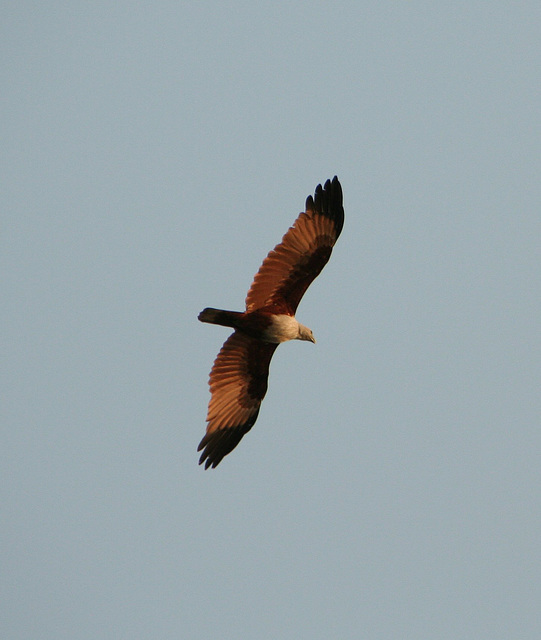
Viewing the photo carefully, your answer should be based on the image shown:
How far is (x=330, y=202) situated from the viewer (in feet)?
57.6

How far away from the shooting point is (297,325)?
58.3 ft

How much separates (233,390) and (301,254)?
239cm

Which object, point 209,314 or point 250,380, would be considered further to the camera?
point 250,380

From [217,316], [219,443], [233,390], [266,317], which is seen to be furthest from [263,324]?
[219,443]

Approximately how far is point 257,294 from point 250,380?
4.78 ft

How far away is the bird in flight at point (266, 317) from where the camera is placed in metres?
17.4

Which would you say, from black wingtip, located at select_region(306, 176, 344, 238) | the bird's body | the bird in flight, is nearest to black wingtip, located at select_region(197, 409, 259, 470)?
the bird in flight

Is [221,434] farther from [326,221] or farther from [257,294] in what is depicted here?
[326,221]

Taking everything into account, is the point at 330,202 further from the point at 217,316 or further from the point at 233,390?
the point at 233,390

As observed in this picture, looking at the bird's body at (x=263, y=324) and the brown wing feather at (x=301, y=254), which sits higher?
the brown wing feather at (x=301, y=254)

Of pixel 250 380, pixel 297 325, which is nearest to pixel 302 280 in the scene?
pixel 297 325

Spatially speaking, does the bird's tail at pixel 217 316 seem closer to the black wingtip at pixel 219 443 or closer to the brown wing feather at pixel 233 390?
the brown wing feather at pixel 233 390

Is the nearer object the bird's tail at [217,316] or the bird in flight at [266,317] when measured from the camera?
the bird's tail at [217,316]

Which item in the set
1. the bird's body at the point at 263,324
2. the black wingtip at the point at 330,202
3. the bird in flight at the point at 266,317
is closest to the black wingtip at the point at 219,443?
the bird in flight at the point at 266,317
